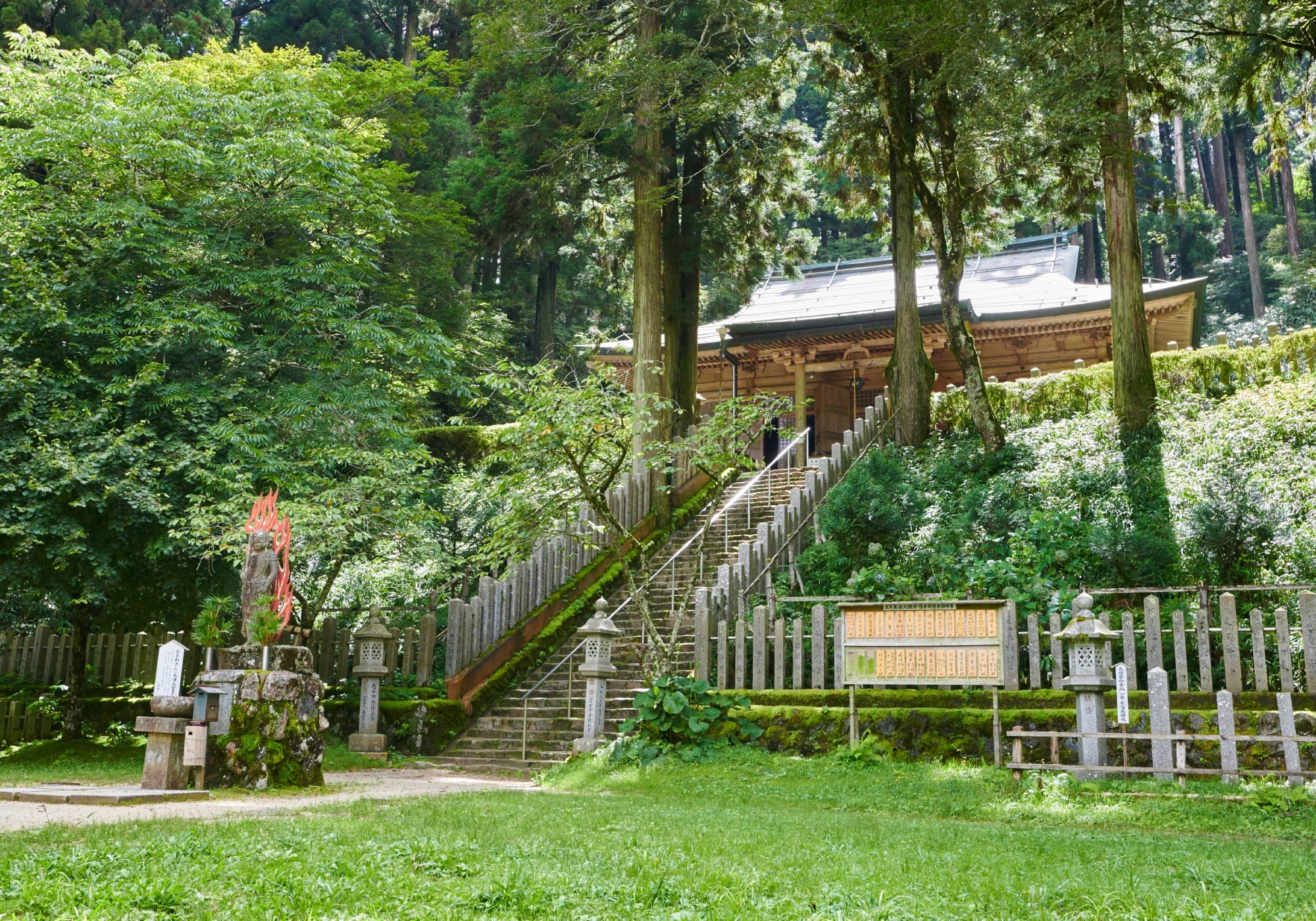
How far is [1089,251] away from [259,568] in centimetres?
4266

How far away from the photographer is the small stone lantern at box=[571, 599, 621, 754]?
11.9m

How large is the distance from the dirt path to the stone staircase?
1.13m

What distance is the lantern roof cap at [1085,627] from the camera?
912 centimetres

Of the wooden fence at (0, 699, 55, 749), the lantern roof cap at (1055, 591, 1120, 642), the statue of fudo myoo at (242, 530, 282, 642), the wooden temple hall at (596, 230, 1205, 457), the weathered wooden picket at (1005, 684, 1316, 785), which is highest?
the wooden temple hall at (596, 230, 1205, 457)

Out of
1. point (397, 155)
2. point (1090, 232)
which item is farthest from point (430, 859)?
point (1090, 232)

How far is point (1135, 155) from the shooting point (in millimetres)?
15555

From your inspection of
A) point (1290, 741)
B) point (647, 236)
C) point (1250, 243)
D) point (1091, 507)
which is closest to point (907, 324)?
point (647, 236)

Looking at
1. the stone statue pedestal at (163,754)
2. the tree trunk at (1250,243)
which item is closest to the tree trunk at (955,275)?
the stone statue pedestal at (163,754)

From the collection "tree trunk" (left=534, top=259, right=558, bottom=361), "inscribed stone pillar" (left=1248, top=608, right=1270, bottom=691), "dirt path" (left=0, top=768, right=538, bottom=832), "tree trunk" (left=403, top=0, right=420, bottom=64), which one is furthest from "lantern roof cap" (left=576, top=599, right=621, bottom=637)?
"tree trunk" (left=403, top=0, right=420, bottom=64)

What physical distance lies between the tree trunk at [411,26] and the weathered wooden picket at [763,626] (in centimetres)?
2407

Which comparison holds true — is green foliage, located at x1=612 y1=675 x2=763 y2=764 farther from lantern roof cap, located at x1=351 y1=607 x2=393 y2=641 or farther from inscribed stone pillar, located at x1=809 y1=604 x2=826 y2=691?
lantern roof cap, located at x1=351 y1=607 x2=393 y2=641

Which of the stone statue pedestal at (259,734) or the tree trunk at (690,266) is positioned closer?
the stone statue pedestal at (259,734)

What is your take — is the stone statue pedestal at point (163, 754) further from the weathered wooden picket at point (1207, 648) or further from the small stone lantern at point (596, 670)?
the weathered wooden picket at point (1207, 648)

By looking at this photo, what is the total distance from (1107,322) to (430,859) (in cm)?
2201
